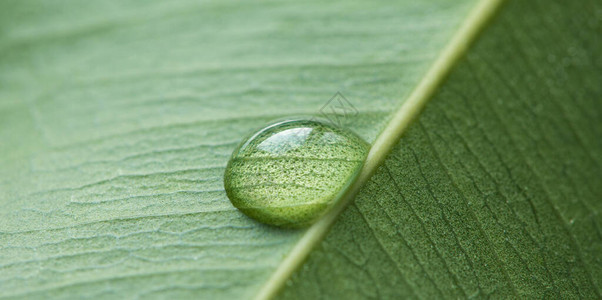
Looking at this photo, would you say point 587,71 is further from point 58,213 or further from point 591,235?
point 58,213

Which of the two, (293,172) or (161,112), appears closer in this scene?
(293,172)

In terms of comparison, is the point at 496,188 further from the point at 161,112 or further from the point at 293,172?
the point at 161,112

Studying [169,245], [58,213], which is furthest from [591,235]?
[58,213]

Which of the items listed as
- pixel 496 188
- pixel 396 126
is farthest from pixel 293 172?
pixel 496 188
